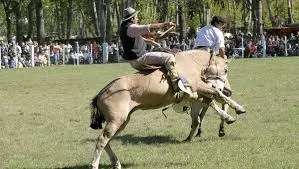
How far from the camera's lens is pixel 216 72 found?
1190 centimetres

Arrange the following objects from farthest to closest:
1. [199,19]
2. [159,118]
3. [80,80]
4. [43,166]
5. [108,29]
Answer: [199,19] → [108,29] → [80,80] → [159,118] → [43,166]

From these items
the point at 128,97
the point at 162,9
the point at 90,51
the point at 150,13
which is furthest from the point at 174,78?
the point at 150,13

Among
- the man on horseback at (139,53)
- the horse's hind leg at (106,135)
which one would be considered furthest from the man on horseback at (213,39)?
the horse's hind leg at (106,135)

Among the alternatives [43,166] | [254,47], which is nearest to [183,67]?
[43,166]

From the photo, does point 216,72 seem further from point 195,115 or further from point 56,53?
point 56,53

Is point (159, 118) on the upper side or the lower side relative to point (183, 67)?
lower

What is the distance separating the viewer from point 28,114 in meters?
17.9

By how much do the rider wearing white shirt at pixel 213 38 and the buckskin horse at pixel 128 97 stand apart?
1.96 m

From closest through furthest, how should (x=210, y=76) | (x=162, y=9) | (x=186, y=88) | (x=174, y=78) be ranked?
(x=174, y=78) → (x=186, y=88) → (x=210, y=76) → (x=162, y=9)

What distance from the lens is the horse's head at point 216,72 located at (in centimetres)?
1165

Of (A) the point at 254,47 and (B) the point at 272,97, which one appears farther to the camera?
(A) the point at 254,47

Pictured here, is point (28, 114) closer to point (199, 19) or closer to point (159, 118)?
point (159, 118)

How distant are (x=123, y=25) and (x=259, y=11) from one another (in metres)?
47.7

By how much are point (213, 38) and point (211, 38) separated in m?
0.04
